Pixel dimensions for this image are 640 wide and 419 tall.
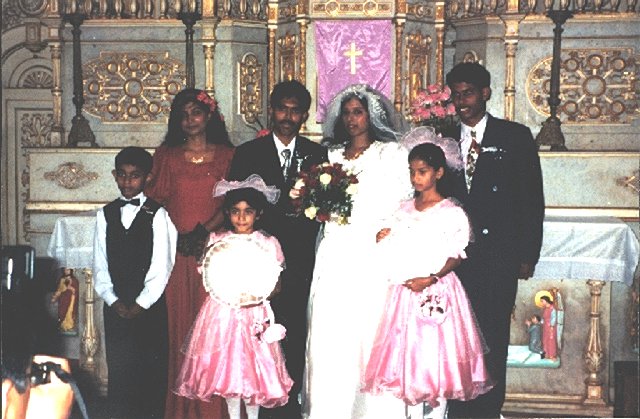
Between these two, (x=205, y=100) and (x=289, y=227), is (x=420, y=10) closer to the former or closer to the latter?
(x=205, y=100)

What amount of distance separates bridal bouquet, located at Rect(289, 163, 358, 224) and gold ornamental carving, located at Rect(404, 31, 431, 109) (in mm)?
2652

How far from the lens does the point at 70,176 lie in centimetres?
874

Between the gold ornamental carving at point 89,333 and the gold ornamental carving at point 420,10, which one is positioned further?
the gold ornamental carving at point 420,10

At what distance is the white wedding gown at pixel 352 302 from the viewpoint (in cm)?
671

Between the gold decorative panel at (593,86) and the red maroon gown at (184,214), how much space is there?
3128 millimetres

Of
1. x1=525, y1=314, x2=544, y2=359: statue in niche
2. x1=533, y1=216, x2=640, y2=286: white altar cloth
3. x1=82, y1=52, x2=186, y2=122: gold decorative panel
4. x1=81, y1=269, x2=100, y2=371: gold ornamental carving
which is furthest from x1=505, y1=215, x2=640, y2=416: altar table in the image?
x1=82, y1=52, x2=186, y2=122: gold decorative panel

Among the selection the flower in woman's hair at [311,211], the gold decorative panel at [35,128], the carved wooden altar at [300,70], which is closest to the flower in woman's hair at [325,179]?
the flower in woman's hair at [311,211]

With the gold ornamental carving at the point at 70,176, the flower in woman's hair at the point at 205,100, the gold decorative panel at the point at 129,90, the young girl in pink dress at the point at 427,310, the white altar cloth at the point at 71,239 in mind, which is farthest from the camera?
the gold decorative panel at the point at 129,90

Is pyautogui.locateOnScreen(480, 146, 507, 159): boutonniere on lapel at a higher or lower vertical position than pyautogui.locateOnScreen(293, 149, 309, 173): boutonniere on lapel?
higher

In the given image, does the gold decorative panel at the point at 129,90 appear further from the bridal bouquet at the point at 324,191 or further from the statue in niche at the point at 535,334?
the bridal bouquet at the point at 324,191

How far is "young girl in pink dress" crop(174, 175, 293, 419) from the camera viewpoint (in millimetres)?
6504

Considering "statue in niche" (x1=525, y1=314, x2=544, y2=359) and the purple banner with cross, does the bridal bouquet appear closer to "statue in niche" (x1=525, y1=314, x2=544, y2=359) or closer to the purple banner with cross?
"statue in niche" (x1=525, y1=314, x2=544, y2=359)

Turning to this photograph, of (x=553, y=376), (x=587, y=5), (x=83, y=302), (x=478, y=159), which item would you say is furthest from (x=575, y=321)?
(x=83, y=302)

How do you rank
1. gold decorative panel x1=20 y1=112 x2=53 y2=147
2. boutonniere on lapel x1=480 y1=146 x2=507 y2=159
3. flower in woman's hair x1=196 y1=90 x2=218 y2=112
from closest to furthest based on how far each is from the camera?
1. boutonniere on lapel x1=480 y1=146 x2=507 y2=159
2. flower in woman's hair x1=196 y1=90 x2=218 y2=112
3. gold decorative panel x1=20 y1=112 x2=53 y2=147
